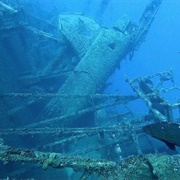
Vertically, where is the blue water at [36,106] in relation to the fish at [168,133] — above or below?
below

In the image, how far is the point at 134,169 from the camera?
270 cm

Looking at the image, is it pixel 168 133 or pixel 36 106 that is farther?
pixel 36 106

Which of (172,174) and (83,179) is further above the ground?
(172,174)

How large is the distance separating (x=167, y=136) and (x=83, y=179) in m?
1.16

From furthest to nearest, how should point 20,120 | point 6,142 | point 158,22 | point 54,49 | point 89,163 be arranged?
point 158,22 < point 54,49 < point 20,120 < point 6,142 < point 89,163

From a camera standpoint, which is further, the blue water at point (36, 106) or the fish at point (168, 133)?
the blue water at point (36, 106)

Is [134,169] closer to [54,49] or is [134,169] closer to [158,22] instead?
[54,49]

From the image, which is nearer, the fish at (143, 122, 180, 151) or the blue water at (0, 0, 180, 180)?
the fish at (143, 122, 180, 151)

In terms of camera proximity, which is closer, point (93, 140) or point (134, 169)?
point (134, 169)

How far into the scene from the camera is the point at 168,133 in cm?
294

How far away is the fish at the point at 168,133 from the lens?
289 centimetres

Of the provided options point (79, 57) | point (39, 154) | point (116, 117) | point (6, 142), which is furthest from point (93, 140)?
point (39, 154)

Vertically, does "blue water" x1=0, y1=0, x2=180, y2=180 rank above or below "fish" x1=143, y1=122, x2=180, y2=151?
below

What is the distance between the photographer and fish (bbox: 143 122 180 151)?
2.89 metres
